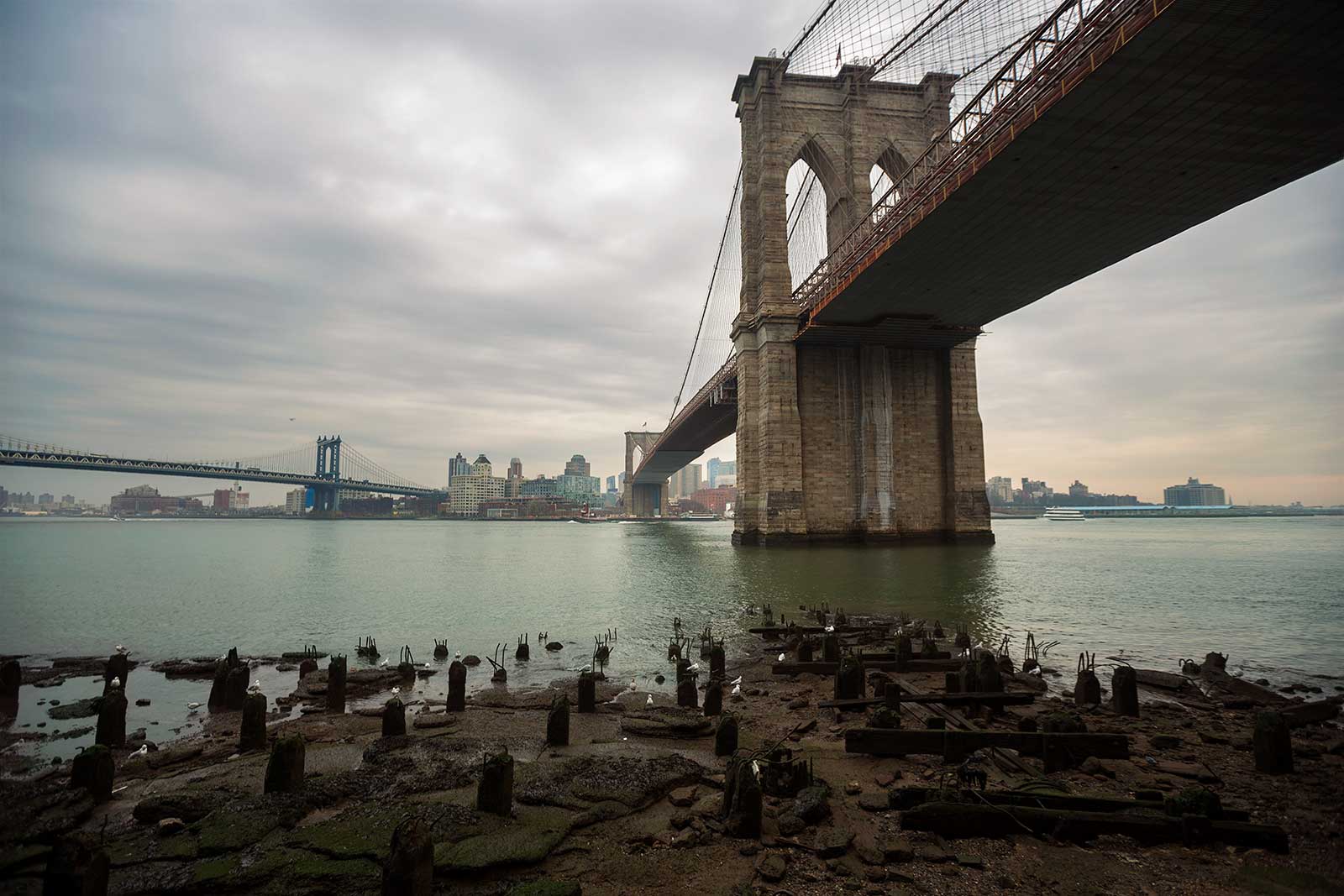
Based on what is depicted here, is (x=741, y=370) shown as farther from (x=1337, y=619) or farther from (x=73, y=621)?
(x=73, y=621)

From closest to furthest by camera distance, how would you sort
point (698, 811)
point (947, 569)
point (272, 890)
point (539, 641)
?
point (272, 890) < point (698, 811) < point (539, 641) < point (947, 569)

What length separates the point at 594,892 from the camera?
3799 millimetres

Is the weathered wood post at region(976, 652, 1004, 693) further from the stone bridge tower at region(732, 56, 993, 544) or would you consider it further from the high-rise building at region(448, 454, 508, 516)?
the high-rise building at region(448, 454, 508, 516)

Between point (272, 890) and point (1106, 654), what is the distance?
12.3m

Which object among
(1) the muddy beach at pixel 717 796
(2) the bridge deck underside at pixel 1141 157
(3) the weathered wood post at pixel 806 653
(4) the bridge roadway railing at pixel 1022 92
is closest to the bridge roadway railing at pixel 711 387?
(2) the bridge deck underside at pixel 1141 157

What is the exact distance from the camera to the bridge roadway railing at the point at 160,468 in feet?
230

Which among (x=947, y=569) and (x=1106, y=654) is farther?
(x=947, y=569)

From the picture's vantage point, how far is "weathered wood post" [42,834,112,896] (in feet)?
10.8

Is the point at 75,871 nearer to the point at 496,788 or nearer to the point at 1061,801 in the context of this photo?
the point at 496,788

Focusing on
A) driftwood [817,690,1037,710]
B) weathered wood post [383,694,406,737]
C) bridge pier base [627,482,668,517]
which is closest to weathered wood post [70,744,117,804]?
weathered wood post [383,694,406,737]

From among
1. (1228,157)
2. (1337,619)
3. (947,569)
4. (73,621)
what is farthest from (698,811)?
(1228,157)

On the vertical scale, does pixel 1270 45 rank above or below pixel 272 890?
above

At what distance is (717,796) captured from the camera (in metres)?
4.96

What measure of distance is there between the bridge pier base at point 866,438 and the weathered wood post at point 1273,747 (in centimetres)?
3163
